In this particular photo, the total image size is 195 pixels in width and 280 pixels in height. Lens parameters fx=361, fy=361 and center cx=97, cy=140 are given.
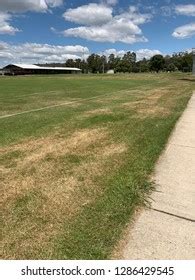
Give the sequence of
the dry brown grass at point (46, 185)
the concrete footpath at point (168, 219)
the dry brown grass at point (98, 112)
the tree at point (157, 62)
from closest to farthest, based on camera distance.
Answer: the concrete footpath at point (168, 219), the dry brown grass at point (46, 185), the dry brown grass at point (98, 112), the tree at point (157, 62)

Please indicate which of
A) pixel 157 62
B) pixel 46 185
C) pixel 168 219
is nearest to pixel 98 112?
pixel 46 185

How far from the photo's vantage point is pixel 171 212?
4.65 m

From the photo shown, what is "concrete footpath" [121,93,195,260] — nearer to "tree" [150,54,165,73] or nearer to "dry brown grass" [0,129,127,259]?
"dry brown grass" [0,129,127,259]

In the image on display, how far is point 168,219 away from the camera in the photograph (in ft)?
14.6

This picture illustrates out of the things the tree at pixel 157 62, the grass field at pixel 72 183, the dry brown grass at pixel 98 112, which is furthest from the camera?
the tree at pixel 157 62

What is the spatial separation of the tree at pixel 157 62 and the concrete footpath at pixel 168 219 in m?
163

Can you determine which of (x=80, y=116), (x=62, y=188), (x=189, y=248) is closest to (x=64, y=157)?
(x=62, y=188)

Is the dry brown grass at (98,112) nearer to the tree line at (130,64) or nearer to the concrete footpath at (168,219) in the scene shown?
the concrete footpath at (168,219)

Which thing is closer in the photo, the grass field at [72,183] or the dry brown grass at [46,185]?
the grass field at [72,183]

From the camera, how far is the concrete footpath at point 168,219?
12.1 ft

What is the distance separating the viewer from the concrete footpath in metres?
3.70

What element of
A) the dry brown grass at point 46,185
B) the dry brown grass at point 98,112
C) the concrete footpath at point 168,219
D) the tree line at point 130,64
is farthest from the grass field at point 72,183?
the tree line at point 130,64

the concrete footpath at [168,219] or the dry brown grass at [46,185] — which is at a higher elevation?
the dry brown grass at [46,185]

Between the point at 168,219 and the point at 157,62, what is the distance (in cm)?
16623
